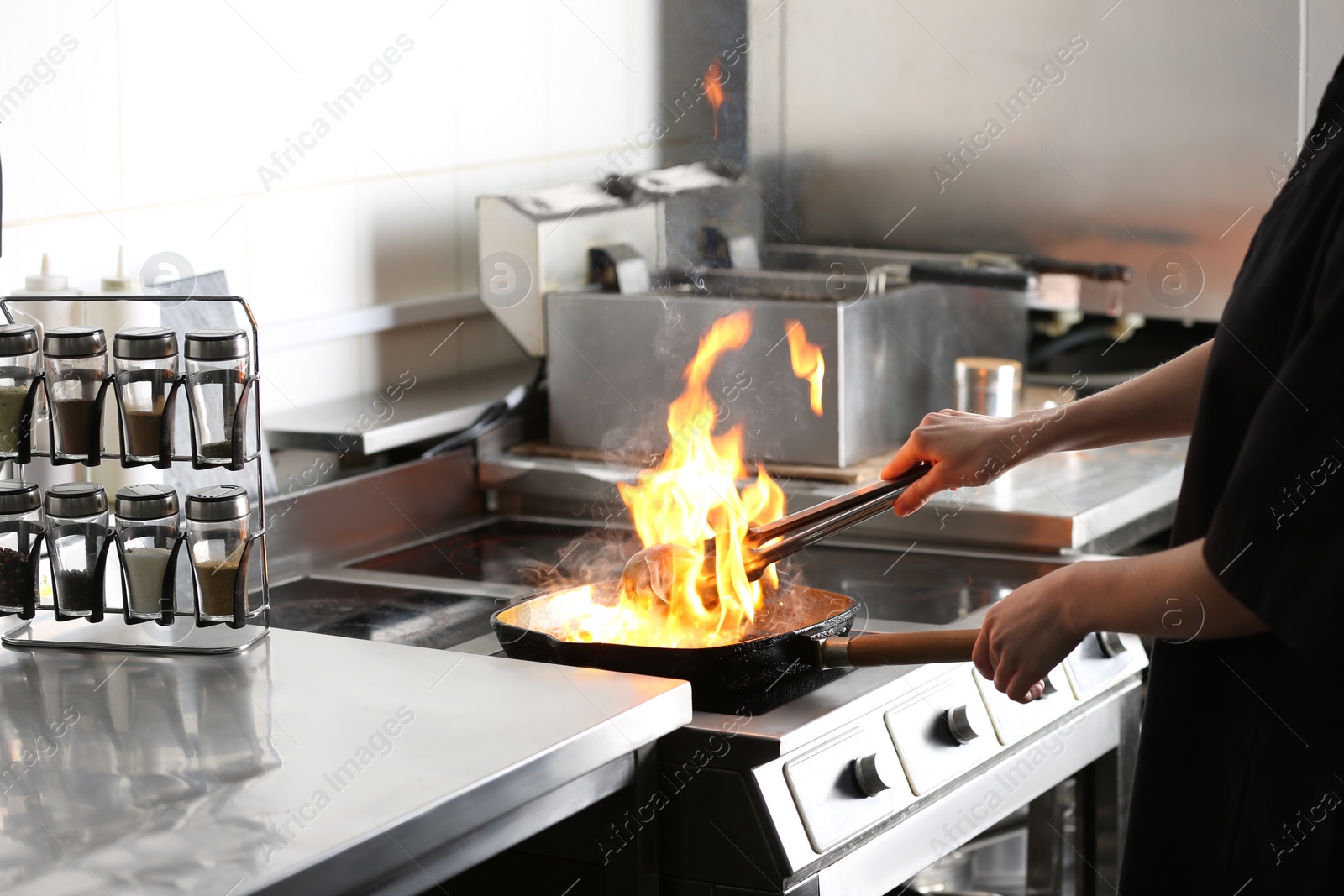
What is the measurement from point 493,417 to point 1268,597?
139 centimetres

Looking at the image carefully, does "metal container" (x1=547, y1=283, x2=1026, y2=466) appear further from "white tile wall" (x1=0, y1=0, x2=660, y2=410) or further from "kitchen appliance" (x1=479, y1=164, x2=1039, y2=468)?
"white tile wall" (x1=0, y1=0, x2=660, y2=410)

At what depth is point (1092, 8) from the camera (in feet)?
7.52

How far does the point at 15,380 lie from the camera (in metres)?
1.40

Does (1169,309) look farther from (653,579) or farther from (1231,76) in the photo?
(653,579)

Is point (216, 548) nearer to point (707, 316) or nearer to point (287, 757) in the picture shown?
point (287, 757)

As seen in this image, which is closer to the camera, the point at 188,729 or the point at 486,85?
the point at 188,729

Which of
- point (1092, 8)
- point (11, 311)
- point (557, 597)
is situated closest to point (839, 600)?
point (557, 597)

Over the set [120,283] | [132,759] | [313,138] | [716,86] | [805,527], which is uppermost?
[716,86]

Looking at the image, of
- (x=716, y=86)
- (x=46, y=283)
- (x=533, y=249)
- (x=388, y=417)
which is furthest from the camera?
(x=716, y=86)

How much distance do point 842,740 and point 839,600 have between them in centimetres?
17

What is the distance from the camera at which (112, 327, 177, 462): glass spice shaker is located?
4.57ft

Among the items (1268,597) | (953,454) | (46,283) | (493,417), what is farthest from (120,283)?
(1268,597)

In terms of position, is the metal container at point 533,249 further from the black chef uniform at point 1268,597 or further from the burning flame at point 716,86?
the black chef uniform at point 1268,597

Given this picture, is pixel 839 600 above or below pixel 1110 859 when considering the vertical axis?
above
